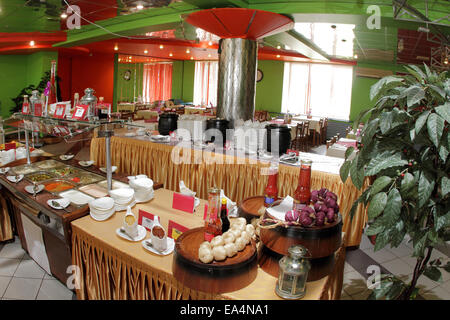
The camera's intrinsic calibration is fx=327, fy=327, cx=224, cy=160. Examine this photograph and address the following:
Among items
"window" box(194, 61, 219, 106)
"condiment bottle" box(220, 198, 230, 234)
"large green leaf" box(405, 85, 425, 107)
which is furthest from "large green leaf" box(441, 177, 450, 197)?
"window" box(194, 61, 219, 106)

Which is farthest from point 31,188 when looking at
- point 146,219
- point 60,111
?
point 146,219

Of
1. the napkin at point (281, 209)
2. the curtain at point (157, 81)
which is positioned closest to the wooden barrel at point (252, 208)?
the napkin at point (281, 209)

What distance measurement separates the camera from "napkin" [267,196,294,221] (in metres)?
1.46

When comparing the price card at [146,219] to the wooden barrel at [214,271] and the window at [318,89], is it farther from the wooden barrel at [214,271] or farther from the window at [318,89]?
the window at [318,89]

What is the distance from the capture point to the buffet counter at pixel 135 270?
134 cm

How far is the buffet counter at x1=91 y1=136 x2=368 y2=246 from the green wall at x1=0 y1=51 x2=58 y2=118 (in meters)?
7.75

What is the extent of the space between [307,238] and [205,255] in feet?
1.37

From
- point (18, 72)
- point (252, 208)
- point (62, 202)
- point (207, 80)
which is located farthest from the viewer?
point (207, 80)

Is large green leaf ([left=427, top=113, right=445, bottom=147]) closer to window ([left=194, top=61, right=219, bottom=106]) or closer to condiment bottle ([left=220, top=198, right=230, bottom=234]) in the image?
condiment bottle ([left=220, top=198, right=230, bottom=234])

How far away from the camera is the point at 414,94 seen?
47.6 inches

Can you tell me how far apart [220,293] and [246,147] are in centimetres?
222

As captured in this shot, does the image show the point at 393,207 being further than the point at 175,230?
No

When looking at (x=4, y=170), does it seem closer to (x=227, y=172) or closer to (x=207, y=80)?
(x=227, y=172)

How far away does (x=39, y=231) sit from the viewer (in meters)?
2.37
